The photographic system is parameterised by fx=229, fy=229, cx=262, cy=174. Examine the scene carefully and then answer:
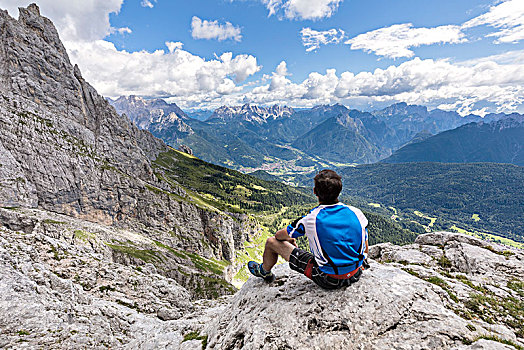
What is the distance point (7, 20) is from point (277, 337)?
14800 cm

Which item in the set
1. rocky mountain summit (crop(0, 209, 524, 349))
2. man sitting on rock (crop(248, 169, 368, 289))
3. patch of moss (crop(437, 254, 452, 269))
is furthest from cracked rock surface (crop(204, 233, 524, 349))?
patch of moss (crop(437, 254, 452, 269))

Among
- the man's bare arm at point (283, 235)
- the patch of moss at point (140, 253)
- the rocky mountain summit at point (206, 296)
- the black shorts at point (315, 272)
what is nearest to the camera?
the rocky mountain summit at point (206, 296)

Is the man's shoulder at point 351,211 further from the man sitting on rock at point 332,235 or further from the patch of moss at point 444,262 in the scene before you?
the patch of moss at point 444,262

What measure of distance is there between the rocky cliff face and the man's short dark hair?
68.1 meters

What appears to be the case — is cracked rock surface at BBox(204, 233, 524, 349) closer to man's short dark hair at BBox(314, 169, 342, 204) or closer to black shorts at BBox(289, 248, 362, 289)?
black shorts at BBox(289, 248, 362, 289)

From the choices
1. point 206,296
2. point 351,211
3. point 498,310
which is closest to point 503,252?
point 498,310

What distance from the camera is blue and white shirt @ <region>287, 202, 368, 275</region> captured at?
7.35 m

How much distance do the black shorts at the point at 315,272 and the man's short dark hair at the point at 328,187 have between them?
2.40 meters

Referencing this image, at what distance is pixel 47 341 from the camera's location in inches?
600

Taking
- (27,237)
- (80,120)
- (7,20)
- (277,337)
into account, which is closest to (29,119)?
(80,120)

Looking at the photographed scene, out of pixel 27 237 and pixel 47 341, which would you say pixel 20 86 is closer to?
pixel 27 237

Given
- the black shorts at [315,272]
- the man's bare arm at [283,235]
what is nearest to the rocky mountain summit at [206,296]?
the black shorts at [315,272]

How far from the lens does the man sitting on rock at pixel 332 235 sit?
24.2ft

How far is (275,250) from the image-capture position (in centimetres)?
961
